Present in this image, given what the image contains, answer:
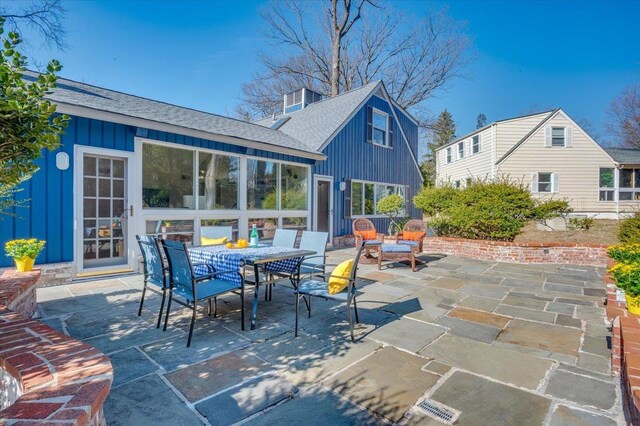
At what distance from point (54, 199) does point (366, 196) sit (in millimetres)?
9326

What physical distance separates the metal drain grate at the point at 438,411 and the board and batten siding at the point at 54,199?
5962mm

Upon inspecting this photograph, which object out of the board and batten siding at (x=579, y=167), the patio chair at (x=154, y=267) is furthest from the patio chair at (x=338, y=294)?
the board and batten siding at (x=579, y=167)

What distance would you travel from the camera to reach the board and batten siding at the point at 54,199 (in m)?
5.17

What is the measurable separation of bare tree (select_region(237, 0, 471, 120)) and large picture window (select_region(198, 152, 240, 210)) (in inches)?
486

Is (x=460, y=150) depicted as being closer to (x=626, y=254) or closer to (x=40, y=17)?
(x=626, y=254)

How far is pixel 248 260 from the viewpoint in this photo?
12.4 ft

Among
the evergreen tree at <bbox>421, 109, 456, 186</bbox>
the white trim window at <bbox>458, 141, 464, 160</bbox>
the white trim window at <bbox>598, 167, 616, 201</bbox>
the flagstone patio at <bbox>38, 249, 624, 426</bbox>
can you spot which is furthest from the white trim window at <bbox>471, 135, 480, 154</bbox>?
the flagstone patio at <bbox>38, 249, 624, 426</bbox>

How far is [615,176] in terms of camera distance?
1759 cm

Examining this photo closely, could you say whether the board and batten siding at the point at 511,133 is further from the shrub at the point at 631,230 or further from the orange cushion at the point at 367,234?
the orange cushion at the point at 367,234

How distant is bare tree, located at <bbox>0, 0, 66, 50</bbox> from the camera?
9.14 meters

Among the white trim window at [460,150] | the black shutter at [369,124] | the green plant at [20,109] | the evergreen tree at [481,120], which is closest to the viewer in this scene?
the green plant at [20,109]

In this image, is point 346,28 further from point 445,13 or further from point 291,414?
point 291,414

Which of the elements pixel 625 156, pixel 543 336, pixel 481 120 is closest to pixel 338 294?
pixel 543 336

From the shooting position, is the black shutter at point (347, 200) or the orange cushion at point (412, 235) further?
the black shutter at point (347, 200)
